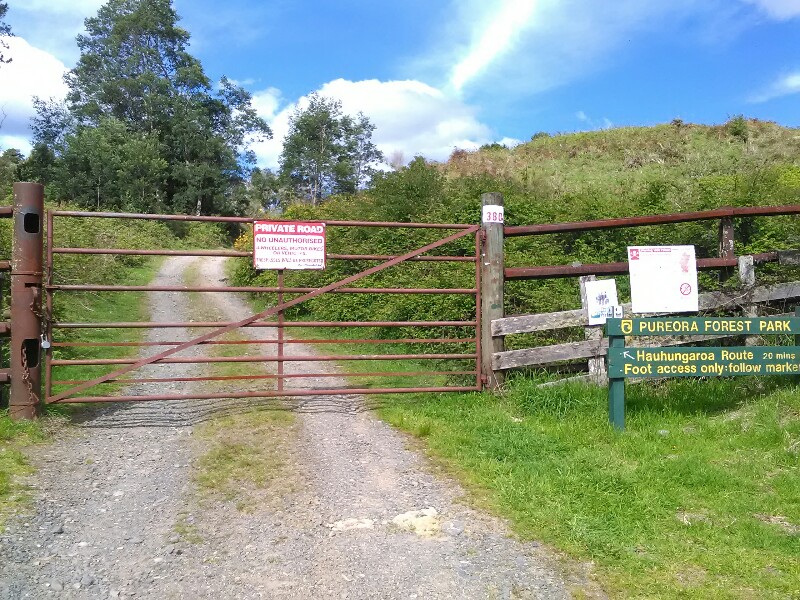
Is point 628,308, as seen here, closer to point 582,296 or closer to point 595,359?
point 582,296

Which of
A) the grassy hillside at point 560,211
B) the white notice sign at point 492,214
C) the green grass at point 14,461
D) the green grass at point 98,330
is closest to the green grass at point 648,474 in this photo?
the white notice sign at point 492,214

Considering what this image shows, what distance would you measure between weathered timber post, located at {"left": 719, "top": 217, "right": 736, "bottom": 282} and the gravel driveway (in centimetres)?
418

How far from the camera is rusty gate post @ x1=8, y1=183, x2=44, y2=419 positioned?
18.0 ft

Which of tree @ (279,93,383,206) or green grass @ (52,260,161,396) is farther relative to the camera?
tree @ (279,93,383,206)

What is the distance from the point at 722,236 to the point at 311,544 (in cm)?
569

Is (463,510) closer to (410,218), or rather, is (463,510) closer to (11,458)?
(11,458)

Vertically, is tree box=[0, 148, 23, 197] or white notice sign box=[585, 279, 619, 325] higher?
tree box=[0, 148, 23, 197]

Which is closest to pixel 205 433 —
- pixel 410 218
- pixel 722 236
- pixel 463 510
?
pixel 463 510

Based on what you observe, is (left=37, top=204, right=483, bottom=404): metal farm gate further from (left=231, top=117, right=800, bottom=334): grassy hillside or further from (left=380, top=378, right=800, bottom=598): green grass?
(left=231, top=117, right=800, bottom=334): grassy hillside

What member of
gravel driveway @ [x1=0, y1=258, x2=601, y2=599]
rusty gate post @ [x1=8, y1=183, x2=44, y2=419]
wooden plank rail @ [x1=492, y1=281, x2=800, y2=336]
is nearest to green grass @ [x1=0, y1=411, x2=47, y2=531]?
gravel driveway @ [x1=0, y1=258, x2=601, y2=599]

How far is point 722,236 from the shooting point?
22.7 feet

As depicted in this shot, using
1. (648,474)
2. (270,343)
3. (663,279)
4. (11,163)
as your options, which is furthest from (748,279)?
(11,163)

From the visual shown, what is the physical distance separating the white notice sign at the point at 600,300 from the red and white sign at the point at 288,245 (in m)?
2.79

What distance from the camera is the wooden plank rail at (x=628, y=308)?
21.0 feet
